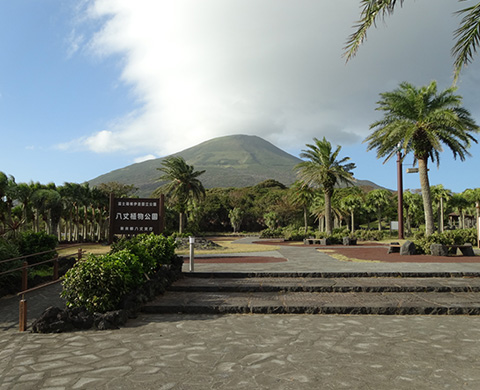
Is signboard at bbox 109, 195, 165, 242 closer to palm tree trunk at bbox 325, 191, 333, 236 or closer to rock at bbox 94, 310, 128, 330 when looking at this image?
rock at bbox 94, 310, 128, 330

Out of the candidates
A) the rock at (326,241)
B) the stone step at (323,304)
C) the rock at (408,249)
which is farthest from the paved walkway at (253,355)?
the rock at (326,241)

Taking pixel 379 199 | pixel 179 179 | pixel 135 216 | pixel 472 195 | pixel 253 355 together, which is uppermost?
pixel 179 179

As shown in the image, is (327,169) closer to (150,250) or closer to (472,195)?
(150,250)

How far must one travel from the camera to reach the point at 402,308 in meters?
6.48

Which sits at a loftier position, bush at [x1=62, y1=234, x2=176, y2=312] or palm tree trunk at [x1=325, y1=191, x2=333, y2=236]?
palm tree trunk at [x1=325, y1=191, x2=333, y2=236]

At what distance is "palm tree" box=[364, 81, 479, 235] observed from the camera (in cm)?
1912

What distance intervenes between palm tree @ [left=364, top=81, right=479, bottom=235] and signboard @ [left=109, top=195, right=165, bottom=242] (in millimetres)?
13291

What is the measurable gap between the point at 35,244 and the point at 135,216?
379 cm

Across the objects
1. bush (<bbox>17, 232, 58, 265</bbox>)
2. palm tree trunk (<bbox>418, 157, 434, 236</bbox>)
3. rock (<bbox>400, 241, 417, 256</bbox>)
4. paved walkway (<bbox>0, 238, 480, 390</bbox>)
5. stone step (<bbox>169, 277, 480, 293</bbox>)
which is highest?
palm tree trunk (<bbox>418, 157, 434, 236</bbox>)

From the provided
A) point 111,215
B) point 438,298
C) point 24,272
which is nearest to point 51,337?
point 24,272

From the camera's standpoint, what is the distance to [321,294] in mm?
7777

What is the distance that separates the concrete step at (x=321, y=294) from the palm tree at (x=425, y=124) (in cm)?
1149

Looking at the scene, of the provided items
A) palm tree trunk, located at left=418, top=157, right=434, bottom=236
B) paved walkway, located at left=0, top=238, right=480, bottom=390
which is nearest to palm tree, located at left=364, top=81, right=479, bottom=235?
palm tree trunk, located at left=418, top=157, right=434, bottom=236

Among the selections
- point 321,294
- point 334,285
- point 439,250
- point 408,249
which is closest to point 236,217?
point 408,249
